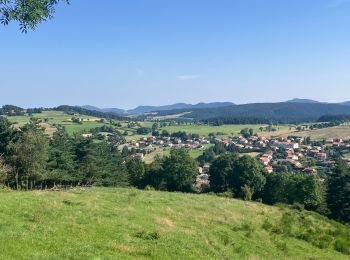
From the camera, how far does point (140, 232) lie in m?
21.0

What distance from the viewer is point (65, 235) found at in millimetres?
17953

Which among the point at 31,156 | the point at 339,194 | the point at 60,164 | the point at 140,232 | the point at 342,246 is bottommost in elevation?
the point at 339,194

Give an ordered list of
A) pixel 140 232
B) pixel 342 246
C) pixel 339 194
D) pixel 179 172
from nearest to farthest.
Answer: pixel 140 232 < pixel 342 246 < pixel 339 194 < pixel 179 172

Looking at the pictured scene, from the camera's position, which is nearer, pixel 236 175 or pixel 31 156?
pixel 31 156

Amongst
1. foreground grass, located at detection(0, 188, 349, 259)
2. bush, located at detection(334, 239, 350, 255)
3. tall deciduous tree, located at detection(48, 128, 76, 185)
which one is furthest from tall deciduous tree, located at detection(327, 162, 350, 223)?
tall deciduous tree, located at detection(48, 128, 76, 185)

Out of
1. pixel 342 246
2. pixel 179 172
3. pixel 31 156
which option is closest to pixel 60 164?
pixel 31 156

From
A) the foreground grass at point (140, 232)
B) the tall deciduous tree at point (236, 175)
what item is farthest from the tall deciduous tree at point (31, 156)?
the tall deciduous tree at point (236, 175)

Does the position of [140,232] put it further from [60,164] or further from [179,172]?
[179,172]

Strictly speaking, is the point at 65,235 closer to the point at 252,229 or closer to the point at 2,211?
the point at 2,211

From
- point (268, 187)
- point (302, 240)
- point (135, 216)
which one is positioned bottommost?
point (268, 187)

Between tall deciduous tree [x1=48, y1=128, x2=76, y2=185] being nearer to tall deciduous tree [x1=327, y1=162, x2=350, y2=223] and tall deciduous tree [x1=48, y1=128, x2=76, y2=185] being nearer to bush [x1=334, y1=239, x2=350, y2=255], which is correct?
bush [x1=334, y1=239, x2=350, y2=255]

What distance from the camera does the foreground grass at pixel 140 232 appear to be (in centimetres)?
1611

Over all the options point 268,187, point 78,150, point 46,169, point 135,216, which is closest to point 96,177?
point 78,150

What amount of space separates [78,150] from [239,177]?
34.3 meters
